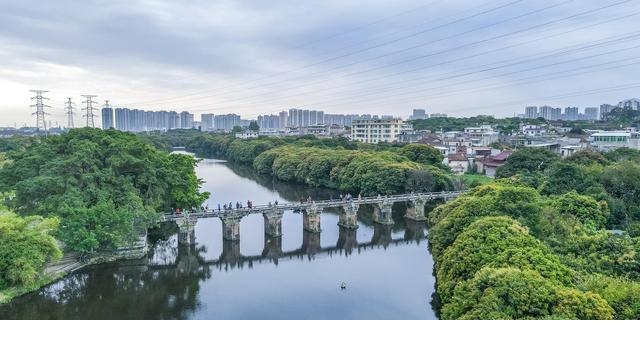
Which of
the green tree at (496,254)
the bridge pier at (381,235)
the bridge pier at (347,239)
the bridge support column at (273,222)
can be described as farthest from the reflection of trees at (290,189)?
the green tree at (496,254)

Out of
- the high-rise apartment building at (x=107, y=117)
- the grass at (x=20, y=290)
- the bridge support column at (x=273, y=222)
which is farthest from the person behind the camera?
the high-rise apartment building at (x=107, y=117)

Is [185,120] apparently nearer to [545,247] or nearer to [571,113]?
[571,113]

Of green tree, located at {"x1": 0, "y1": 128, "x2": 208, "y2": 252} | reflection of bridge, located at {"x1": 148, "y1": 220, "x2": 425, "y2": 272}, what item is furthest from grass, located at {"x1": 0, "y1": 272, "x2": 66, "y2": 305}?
reflection of bridge, located at {"x1": 148, "y1": 220, "x2": 425, "y2": 272}

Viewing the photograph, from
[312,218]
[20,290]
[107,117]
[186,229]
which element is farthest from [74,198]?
[107,117]

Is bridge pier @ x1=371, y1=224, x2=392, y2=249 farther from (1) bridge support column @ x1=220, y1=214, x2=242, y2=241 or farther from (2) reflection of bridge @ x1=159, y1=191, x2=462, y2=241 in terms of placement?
(1) bridge support column @ x1=220, y1=214, x2=242, y2=241

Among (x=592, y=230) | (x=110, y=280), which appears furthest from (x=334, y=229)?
(x=592, y=230)

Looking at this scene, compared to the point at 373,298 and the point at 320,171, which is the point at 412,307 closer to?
the point at 373,298

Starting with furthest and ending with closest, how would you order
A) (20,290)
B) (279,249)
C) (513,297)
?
1. (279,249)
2. (20,290)
3. (513,297)

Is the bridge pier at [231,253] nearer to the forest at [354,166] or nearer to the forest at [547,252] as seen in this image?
the forest at [547,252]
